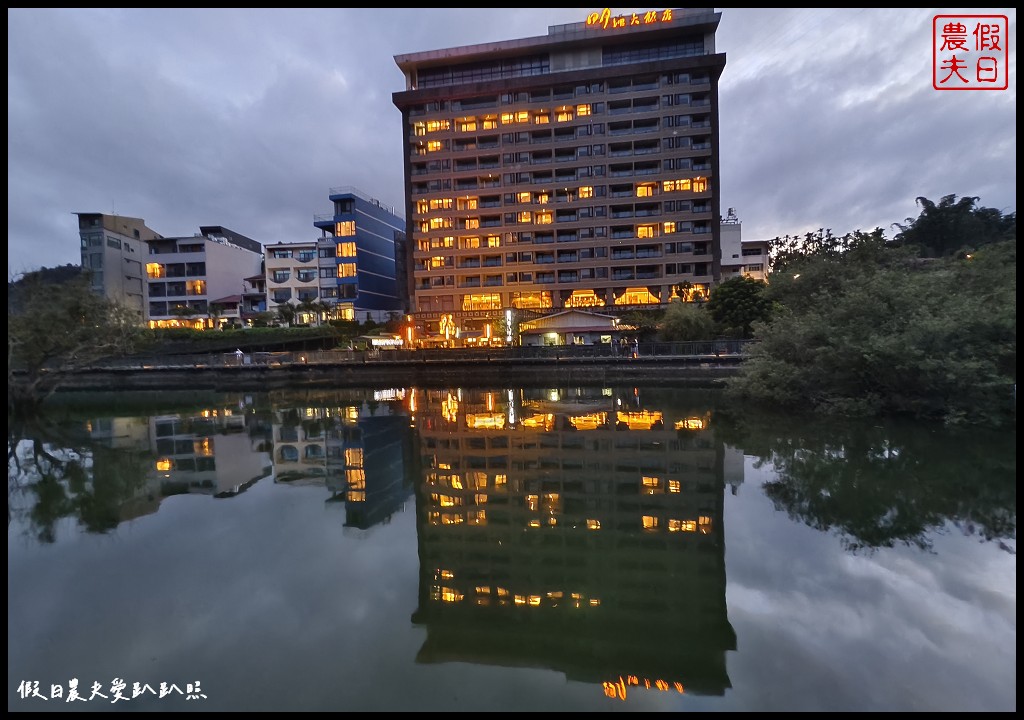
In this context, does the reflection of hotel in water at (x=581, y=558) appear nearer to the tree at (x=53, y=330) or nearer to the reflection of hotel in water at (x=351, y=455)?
the reflection of hotel in water at (x=351, y=455)

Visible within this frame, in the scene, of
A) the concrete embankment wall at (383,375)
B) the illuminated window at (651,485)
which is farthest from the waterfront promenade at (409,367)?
the illuminated window at (651,485)

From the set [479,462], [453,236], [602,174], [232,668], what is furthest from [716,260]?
[232,668]

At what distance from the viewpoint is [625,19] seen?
53656 mm

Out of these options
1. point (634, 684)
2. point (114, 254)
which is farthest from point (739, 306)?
point (114, 254)

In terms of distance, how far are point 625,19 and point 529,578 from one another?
2543 inches

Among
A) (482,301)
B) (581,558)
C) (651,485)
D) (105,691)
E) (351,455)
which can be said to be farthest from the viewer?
(482,301)

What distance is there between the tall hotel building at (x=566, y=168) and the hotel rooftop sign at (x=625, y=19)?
0.15 m

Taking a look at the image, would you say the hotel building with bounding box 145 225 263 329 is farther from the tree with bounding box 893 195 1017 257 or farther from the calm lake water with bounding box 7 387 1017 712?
the tree with bounding box 893 195 1017 257

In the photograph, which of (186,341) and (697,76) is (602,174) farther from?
(186,341)

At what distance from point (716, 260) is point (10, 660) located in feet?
188

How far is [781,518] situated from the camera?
940 cm

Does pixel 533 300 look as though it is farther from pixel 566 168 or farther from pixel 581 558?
pixel 581 558

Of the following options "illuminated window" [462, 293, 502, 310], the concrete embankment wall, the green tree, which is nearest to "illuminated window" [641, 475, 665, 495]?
the concrete embankment wall

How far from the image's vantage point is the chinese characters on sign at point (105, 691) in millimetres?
5008
